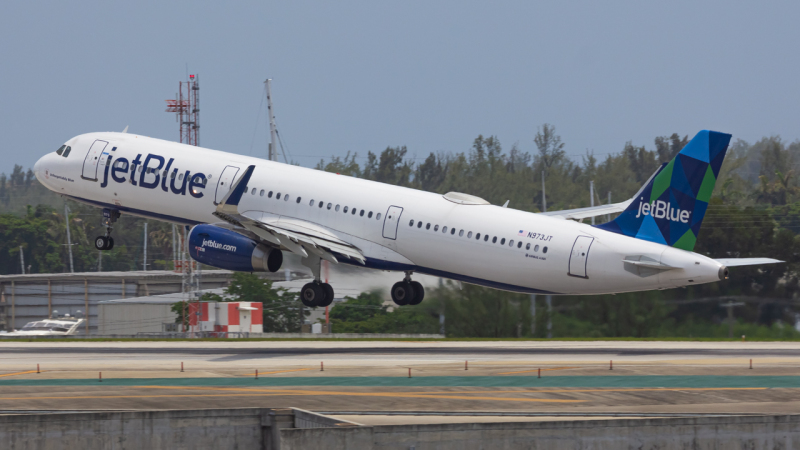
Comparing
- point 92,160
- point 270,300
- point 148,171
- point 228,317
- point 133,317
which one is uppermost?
point 92,160

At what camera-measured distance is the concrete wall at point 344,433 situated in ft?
71.2

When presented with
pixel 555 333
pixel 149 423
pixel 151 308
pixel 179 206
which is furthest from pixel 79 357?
pixel 151 308

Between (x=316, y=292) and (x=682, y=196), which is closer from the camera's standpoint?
(x=682, y=196)

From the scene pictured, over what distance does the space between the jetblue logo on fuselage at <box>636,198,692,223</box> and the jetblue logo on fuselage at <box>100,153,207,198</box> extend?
18.2 m

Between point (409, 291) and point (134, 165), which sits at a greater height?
point (134, 165)

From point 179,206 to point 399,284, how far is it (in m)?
10.1

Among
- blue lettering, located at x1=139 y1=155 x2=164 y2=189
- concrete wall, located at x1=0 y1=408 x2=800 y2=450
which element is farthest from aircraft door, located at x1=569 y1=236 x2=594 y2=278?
blue lettering, located at x1=139 y1=155 x2=164 y2=189

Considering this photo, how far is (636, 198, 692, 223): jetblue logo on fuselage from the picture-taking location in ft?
116

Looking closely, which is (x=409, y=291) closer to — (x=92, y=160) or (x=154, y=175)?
(x=154, y=175)

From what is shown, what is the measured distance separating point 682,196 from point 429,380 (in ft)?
38.1

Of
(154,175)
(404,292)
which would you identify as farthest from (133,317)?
(404,292)

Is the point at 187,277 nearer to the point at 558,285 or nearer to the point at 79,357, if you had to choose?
the point at 79,357

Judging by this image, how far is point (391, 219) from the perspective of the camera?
132 feet

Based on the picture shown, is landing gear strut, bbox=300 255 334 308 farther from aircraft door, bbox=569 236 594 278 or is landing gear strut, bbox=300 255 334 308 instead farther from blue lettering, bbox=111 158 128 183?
aircraft door, bbox=569 236 594 278
